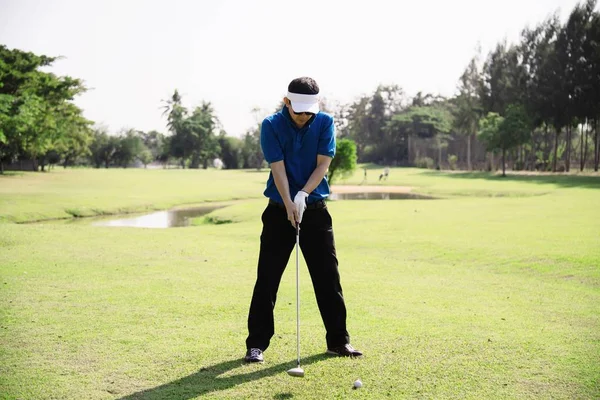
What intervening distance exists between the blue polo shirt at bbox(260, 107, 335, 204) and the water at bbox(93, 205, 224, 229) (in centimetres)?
2088

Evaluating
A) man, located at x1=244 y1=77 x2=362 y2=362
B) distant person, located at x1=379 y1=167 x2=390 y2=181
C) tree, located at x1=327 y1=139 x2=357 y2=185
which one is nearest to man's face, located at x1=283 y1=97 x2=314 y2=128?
man, located at x1=244 y1=77 x2=362 y2=362

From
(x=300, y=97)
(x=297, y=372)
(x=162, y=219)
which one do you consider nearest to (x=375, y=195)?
(x=162, y=219)

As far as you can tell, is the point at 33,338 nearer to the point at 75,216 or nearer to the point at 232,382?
the point at 232,382

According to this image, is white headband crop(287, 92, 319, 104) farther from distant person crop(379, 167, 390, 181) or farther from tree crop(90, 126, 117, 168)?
tree crop(90, 126, 117, 168)

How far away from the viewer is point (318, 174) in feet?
20.7

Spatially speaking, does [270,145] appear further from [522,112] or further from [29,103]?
[522,112]

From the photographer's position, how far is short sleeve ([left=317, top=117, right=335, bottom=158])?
640 centimetres

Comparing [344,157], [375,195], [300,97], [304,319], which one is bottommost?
[375,195]

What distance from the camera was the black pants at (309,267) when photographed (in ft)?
21.2

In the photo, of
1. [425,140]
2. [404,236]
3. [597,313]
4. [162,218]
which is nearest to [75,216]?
[162,218]

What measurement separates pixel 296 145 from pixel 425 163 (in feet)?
316

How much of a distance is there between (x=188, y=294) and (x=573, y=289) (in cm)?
656

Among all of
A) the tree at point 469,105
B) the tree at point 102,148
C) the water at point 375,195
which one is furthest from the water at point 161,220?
the tree at point 102,148

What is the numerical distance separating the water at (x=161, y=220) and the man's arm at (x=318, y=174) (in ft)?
69.0
